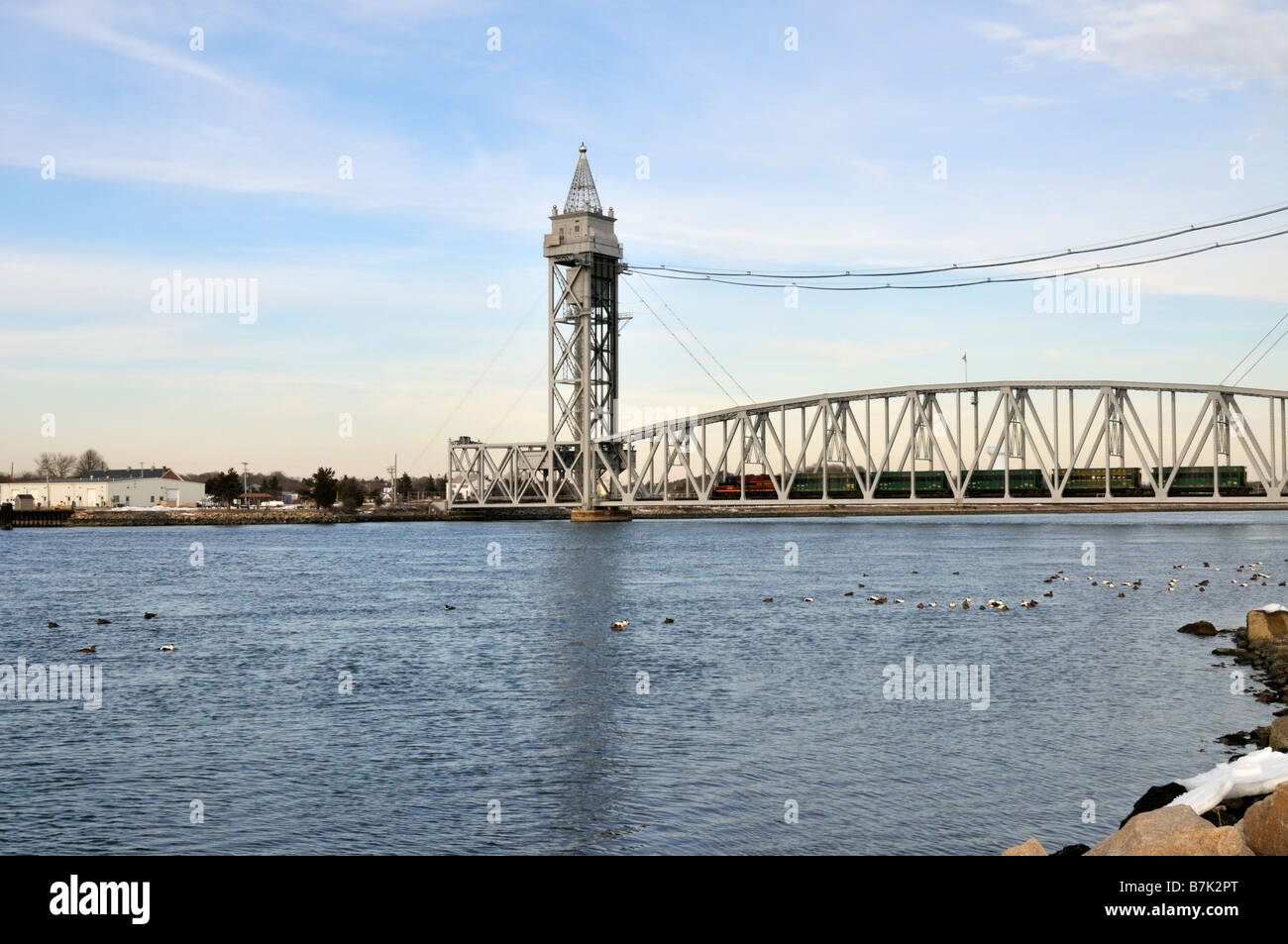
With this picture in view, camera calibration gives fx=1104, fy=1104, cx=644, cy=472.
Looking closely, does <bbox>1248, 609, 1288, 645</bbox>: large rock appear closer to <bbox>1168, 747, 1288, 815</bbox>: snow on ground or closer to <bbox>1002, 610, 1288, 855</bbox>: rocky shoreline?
<bbox>1002, 610, 1288, 855</bbox>: rocky shoreline

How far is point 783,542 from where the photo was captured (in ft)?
321

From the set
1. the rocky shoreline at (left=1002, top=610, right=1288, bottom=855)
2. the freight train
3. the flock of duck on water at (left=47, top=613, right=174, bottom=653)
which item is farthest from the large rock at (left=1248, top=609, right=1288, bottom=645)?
the freight train

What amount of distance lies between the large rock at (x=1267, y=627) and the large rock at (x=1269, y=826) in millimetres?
20808

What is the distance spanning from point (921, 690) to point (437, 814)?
42.8ft

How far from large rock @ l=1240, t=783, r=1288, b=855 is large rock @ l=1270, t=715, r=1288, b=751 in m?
6.25

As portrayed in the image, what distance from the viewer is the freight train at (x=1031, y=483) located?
Answer: 111 metres

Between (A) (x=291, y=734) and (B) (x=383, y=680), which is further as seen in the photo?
(B) (x=383, y=680)

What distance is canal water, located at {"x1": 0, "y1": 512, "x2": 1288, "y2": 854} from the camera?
48.6 ft

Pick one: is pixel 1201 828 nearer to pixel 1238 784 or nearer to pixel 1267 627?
pixel 1238 784

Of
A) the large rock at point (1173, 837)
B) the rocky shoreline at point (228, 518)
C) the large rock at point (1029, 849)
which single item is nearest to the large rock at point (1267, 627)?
the large rock at point (1173, 837)

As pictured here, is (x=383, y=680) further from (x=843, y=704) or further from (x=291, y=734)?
(x=843, y=704)

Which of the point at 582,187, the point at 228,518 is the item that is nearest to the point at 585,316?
the point at 582,187
